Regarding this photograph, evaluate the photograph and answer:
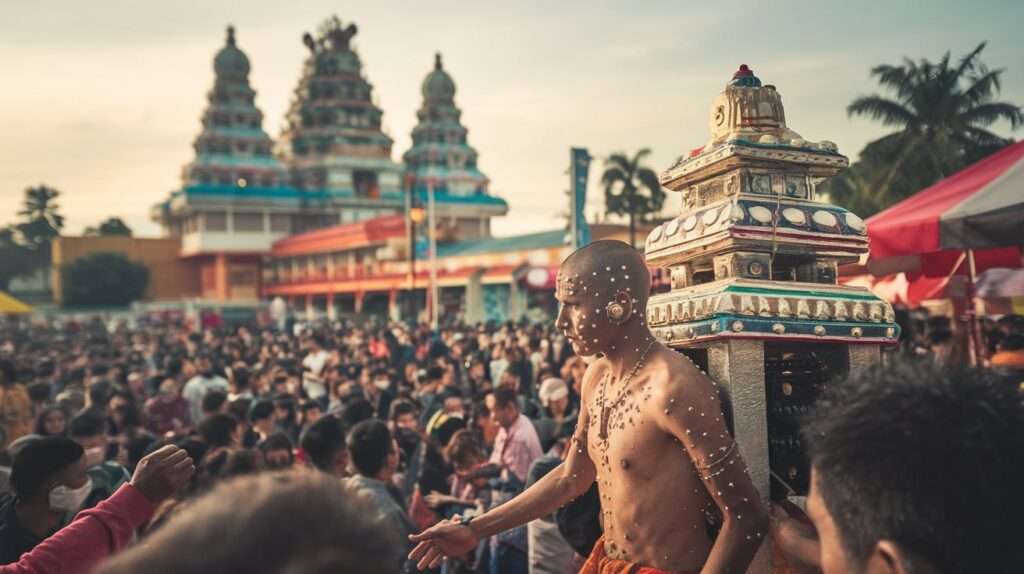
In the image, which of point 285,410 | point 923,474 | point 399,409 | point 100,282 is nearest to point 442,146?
point 100,282

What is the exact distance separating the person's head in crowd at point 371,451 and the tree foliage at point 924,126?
22.3 meters

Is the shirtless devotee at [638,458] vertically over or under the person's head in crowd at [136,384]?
over

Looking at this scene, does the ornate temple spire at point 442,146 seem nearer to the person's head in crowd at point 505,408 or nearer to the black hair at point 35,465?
the person's head in crowd at point 505,408

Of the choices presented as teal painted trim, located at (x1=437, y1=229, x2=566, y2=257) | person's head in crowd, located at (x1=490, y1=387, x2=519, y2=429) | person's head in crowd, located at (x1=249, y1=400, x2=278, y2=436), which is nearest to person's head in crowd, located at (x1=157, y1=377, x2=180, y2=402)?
person's head in crowd, located at (x1=249, y1=400, x2=278, y2=436)

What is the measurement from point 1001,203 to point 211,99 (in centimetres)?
5889

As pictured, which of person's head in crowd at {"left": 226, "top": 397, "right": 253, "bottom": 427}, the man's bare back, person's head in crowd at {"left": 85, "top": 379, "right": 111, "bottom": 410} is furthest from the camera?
person's head in crowd at {"left": 85, "top": 379, "right": 111, "bottom": 410}

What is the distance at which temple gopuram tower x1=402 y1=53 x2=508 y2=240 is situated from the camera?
5800cm

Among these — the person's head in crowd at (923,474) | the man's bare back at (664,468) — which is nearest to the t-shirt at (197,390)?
the man's bare back at (664,468)

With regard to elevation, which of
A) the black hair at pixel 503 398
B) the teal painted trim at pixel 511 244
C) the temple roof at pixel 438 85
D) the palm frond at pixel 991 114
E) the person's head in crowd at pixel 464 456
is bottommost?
the person's head in crowd at pixel 464 456

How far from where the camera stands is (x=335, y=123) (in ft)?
194

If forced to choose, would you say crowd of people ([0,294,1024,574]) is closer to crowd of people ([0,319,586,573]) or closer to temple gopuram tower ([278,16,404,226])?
crowd of people ([0,319,586,573])

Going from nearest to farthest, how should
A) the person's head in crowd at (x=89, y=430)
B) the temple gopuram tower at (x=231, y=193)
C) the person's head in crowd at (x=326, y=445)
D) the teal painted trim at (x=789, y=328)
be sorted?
the teal painted trim at (x=789, y=328)
the person's head in crowd at (x=326, y=445)
the person's head in crowd at (x=89, y=430)
the temple gopuram tower at (x=231, y=193)

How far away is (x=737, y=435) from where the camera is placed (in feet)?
8.21

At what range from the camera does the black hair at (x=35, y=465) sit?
3.37 meters
